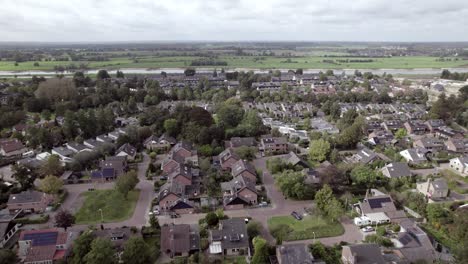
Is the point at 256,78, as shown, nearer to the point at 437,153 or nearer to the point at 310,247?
the point at 437,153

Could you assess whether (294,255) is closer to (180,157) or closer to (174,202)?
(174,202)

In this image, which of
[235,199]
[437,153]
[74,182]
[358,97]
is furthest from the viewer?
[358,97]

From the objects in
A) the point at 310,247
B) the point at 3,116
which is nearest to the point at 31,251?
the point at 310,247

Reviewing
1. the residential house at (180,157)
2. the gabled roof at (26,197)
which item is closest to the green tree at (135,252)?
the gabled roof at (26,197)

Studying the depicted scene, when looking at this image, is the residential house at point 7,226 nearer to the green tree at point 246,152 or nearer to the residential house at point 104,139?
the residential house at point 104,139

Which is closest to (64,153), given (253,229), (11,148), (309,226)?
(11,148)

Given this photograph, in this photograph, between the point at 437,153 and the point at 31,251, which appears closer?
the point at 31,251

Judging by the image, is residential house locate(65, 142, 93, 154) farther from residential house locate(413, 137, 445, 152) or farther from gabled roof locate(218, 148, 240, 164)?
residential house locate(413, 137, 445, 152)
